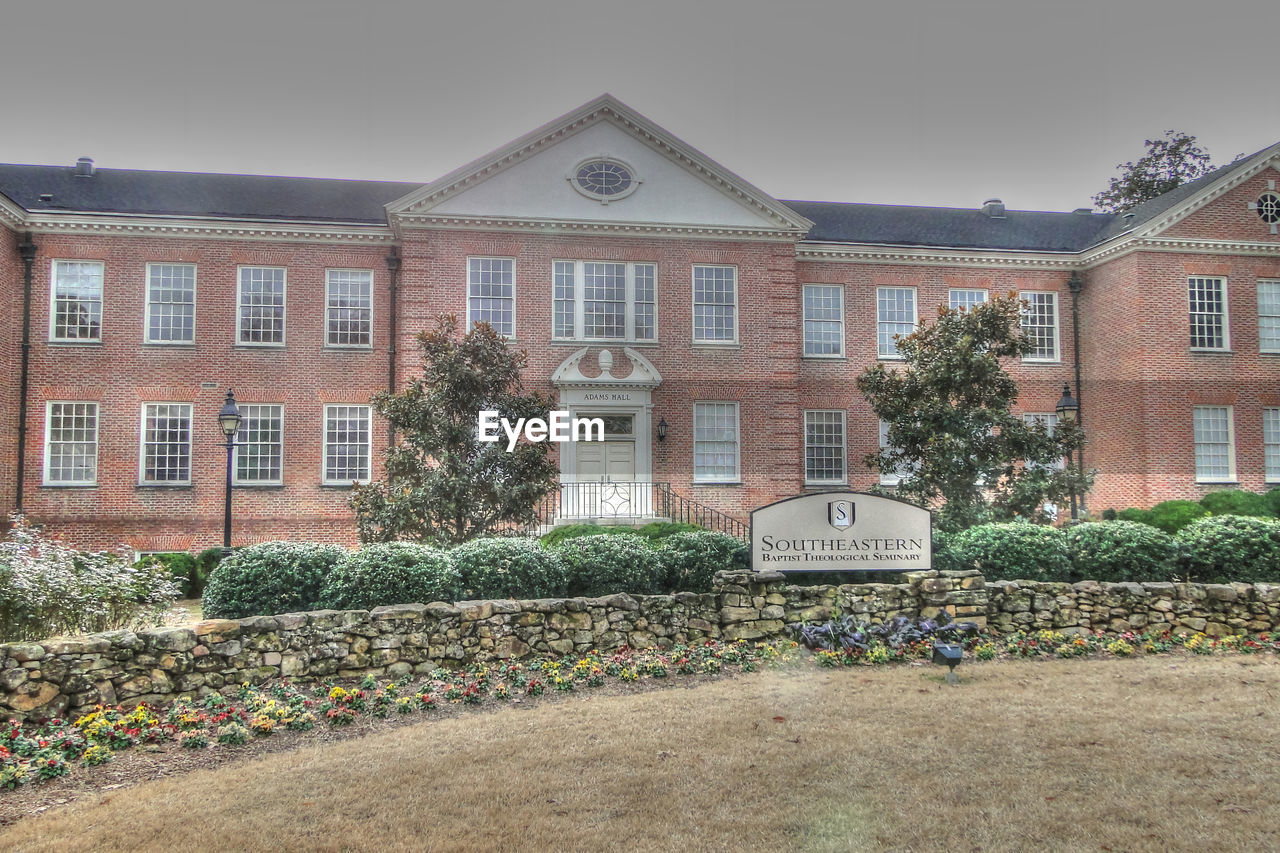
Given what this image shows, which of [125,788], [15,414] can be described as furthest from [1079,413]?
[15,414]

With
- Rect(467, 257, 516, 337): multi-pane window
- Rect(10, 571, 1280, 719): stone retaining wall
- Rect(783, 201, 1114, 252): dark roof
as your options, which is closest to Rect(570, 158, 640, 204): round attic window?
Rect(467, 257, 516, 337): multi-pane window

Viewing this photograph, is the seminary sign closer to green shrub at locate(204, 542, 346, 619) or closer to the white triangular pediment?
green shrub at locate(204, 542, 346, 619)

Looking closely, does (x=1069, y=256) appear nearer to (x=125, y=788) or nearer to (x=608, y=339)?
(x=608, y=339)

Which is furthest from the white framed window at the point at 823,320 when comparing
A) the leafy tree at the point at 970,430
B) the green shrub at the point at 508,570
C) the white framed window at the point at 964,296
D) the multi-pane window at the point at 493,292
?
the green shrub at the point at 508,570

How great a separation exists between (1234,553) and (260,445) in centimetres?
1857

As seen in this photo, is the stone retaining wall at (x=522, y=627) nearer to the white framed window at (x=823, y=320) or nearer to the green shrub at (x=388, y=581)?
the green shrub at (x=388, y=581)

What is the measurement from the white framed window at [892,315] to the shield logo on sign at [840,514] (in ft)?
42.8

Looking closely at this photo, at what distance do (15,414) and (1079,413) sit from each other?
2532cm

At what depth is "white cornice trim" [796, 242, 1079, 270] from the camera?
22484 millimetres

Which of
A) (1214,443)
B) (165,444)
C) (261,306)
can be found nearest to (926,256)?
(1214,443)

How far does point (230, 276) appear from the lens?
2048 centimetres

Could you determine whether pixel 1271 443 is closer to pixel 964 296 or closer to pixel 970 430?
pixel 964 296

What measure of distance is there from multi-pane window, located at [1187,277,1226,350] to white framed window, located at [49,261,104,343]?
85.1ft

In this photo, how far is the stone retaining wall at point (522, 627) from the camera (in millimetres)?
7105
